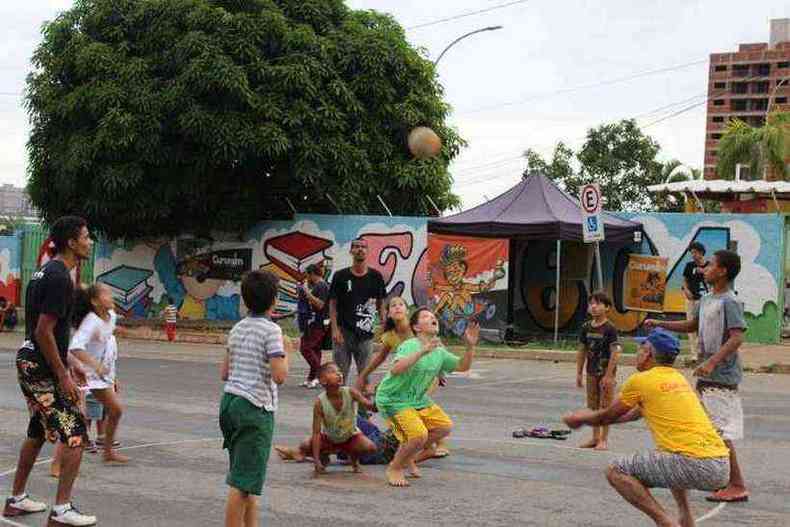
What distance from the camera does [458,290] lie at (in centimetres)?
2339

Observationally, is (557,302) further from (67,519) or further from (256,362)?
(256,362)

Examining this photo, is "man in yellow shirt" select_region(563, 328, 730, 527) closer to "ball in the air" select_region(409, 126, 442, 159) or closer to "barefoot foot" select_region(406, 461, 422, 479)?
"barefoot foot" select_region(406, 461, 422, 479)

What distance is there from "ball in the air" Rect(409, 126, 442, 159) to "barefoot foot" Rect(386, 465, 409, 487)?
18.1 metres

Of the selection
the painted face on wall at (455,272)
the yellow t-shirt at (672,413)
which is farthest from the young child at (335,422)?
the painted face on wall at (455,272)

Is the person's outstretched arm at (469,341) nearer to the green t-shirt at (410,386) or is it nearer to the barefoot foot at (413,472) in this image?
the green t-shirt at (410,386)

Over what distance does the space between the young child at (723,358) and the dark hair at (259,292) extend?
10.1 ft

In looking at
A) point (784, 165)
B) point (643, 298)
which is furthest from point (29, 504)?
point (784, 165)

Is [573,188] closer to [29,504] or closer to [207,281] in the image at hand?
[207,281]

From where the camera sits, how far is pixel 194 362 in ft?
63.7

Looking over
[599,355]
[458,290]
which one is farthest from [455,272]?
[599,355]

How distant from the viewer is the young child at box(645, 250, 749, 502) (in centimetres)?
794

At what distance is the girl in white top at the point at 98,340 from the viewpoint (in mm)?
8828

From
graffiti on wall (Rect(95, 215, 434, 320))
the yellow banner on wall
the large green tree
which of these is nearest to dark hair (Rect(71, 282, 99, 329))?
the yellow banner on wall

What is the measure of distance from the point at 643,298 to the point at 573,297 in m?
1.44
